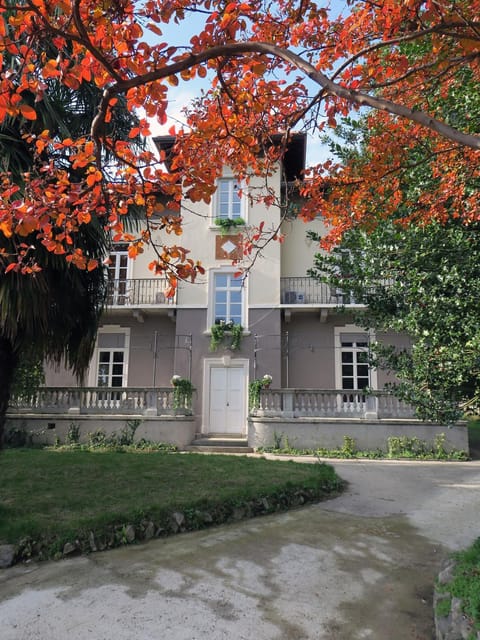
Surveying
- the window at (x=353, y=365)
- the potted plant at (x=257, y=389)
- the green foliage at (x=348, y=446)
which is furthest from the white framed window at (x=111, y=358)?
the green foliage at (x=348, y=446)

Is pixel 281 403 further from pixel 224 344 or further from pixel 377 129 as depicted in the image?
pixel 377 129

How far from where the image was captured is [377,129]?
236 inches

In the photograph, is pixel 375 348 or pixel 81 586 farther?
pixel 375 348

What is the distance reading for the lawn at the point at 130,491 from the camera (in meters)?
4.88

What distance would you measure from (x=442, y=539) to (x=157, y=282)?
12.2 meters

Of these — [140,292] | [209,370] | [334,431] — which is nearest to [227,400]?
[209,370]

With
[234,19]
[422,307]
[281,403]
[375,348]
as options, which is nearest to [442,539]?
[375,348]

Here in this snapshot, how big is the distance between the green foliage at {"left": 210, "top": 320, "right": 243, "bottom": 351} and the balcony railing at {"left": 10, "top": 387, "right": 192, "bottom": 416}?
2137 millimetres

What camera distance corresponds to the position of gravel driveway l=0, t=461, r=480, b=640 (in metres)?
3.12

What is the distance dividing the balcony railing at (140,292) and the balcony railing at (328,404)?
16.7 feet

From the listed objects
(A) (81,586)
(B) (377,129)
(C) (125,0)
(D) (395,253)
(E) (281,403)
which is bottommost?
(A) (81,586)

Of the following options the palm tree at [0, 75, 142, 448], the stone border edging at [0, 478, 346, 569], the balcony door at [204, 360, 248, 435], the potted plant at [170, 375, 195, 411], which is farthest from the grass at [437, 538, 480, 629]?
the balcony door at [204, 360, 248, 435]

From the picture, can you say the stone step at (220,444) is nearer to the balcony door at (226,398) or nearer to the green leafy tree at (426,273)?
the balcony door at (226,398)

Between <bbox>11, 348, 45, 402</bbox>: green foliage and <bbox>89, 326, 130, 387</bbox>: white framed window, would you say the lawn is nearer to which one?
<bbox>11, 348, 45, 402</bbox>: green foliage
